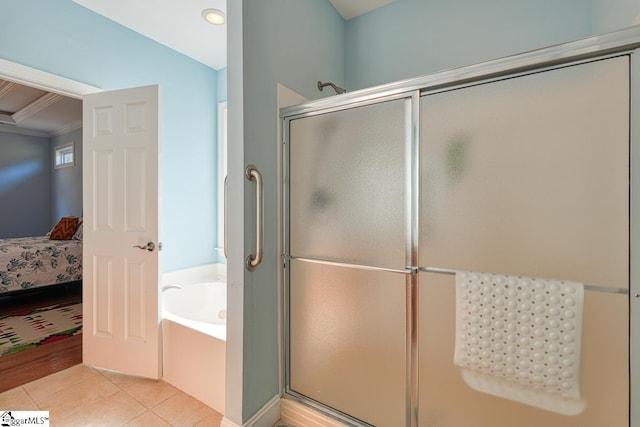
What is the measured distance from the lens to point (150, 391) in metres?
1.93

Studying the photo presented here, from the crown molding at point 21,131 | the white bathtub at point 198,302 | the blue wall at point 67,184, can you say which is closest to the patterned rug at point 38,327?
the white bathtub at point 198,302

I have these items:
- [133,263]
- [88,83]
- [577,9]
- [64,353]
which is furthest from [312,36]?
[64,353]

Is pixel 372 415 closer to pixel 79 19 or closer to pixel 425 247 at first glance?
pixel 425 247

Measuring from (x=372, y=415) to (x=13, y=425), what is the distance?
190 cm

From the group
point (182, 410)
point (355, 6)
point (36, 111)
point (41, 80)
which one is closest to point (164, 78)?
point (41, 80)

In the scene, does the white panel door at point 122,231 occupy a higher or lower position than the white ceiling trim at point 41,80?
lower

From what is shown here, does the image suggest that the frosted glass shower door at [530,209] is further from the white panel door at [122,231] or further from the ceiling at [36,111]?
the ceiling at [36,111]

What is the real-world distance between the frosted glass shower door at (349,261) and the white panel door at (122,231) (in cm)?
103

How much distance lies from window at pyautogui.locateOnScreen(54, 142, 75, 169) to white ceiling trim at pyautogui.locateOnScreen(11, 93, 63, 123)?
759 millimetres

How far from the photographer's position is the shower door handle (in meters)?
1.48

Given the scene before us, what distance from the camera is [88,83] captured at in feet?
7.30

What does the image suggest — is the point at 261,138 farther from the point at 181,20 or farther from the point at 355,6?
the point at 181,20

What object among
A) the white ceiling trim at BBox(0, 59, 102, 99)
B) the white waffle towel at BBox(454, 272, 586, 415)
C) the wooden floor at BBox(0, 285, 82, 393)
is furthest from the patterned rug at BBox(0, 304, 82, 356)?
the white waffle towel at BBox(454, 272, 586, 415)

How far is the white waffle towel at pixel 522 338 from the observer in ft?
3.50
